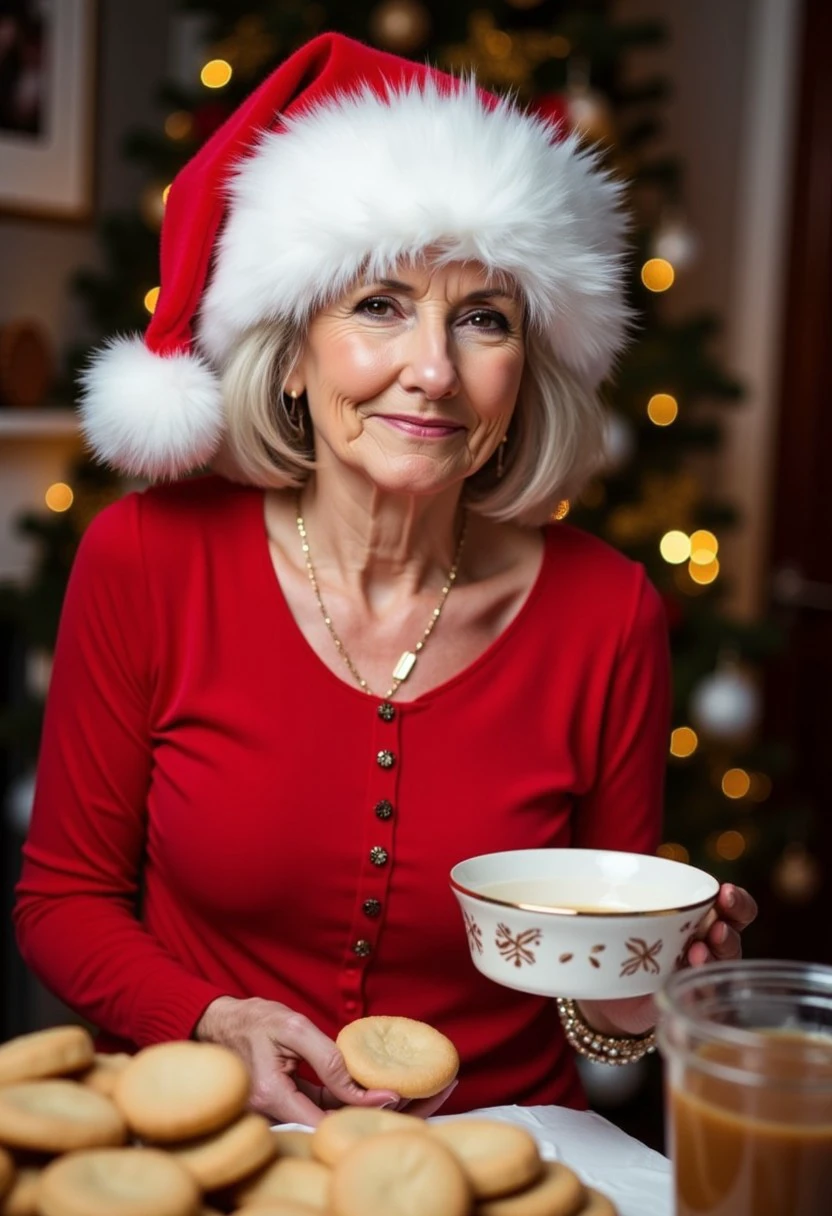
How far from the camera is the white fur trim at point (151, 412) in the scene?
148cm

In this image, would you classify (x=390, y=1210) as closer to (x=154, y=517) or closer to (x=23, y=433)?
(x=154, y=517)

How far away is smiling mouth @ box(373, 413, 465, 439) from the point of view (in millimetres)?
1434

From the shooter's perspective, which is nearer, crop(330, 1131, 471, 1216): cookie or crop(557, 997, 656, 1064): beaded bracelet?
crop(330, 1131, 471, 1216): cookie

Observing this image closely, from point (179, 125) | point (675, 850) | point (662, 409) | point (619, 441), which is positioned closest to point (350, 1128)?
point (619, 441)

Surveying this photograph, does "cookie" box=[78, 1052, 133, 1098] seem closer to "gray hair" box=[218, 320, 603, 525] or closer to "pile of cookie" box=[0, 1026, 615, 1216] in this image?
"pile of cookie" box=[0, 1026, 615, 1216]

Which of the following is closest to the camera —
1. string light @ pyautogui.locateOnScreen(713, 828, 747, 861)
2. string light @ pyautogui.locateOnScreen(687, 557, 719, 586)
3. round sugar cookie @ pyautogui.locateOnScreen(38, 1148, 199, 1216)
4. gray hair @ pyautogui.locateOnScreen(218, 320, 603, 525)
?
round sugar cookie @ pyautogui.locateOnScreen(38, 1148, 199, 1216)

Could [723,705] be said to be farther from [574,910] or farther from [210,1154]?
[210,1154]

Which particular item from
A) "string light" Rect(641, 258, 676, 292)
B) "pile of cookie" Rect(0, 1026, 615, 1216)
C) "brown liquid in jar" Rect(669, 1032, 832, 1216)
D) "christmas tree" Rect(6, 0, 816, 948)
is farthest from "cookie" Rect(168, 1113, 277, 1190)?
"string light" Rect(641, 258, 676, 292)

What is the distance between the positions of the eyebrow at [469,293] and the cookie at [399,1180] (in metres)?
0.86

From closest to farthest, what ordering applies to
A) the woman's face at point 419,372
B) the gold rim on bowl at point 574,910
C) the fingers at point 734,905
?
the gold rim on bowl at point 574,910
the fingers at point 734,905
the woman's face at point 419,372

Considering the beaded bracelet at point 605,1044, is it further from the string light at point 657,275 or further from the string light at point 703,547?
the string light at point 657,275

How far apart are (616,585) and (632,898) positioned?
0.59m

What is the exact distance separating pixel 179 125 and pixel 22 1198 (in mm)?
2637

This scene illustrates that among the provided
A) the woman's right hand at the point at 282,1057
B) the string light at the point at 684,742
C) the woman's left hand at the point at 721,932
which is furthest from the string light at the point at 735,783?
the woman's right hand at the point at 282,1057
